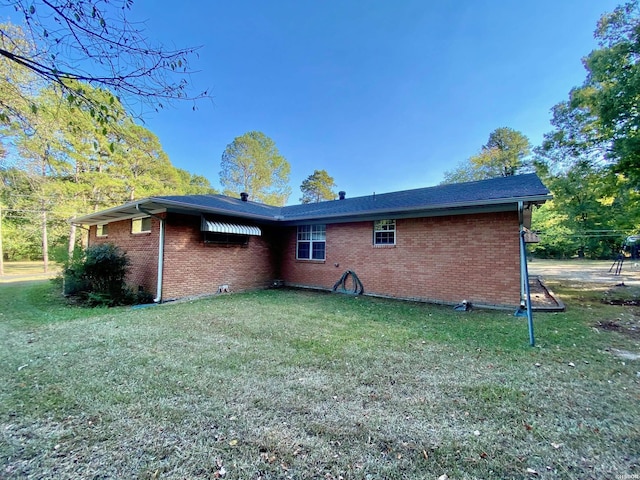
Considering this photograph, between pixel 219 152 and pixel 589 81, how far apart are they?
23361mm

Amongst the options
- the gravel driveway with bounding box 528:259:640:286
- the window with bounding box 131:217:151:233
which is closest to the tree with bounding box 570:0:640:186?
the gravel driveway with bounding box 528:259:640:286

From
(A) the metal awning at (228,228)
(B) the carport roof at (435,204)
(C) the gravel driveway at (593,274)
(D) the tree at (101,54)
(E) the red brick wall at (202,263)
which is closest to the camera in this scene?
(D) the tree at (101,54)

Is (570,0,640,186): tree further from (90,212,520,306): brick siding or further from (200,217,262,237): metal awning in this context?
(200,217,262,237): metal awning

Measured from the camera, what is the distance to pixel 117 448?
2.10 meters

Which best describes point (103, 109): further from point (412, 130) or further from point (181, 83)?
point (412, 130)

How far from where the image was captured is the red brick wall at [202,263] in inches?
323

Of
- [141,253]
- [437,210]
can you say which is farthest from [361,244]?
[141,253]

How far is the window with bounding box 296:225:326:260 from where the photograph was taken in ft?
34.6

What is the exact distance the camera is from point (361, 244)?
945 cm

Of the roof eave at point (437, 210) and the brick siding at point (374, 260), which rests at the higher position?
the roof eave at point (437, 210)

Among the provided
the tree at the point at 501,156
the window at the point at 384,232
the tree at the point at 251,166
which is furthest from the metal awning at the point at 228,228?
the tree at the point at 501,156

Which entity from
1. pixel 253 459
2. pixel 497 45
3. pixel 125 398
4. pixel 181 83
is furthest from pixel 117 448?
pixel 497 45

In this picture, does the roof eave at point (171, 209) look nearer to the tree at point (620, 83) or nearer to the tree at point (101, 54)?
the tree at point (101, 54)

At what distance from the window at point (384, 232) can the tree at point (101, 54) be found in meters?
7.36
